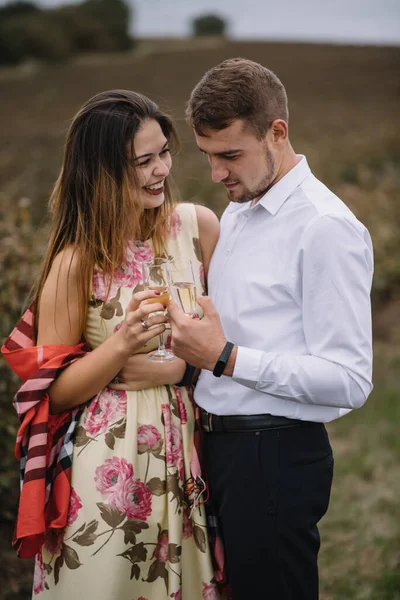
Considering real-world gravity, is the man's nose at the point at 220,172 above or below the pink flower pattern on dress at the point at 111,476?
above

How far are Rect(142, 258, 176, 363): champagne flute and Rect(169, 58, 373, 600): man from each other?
0.25ft

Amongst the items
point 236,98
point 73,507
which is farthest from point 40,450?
point 236,98

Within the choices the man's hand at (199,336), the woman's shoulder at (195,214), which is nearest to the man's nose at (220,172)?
the woman's shoulder at (195,214)

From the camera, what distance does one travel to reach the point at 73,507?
93.2 inches

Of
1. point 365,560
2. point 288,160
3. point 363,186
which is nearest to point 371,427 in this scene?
point 365,560

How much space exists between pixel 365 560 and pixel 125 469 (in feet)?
Result: 7.49

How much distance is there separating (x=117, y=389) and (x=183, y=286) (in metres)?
0.57

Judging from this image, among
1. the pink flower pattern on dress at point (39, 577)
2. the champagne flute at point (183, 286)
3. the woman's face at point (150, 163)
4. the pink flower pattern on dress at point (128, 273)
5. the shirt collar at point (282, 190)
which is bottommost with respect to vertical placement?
the pink flower pattern on dress at point (39, 577)

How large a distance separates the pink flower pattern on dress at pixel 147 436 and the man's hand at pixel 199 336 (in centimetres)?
40

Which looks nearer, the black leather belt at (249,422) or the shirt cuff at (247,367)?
the shirt cuff at (247,367)

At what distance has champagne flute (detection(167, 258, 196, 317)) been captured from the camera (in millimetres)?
2203

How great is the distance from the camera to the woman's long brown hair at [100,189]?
248cm

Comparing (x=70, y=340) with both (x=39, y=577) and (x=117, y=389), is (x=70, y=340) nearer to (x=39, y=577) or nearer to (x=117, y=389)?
(x=117, y=389)

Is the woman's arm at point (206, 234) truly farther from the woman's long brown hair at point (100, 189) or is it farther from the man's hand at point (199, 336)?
the man's hand at point (199, 336)
